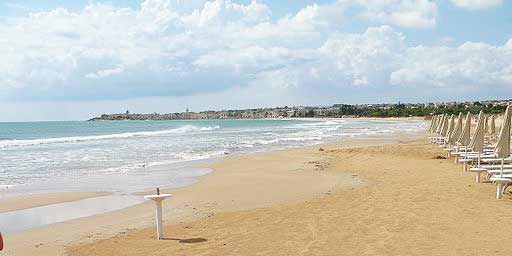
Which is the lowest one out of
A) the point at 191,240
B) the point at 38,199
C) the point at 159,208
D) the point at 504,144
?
Answer: the point at 38,199

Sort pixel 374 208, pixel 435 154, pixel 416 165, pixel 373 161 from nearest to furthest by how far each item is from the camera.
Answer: pixel 374 208
pixel 416 165
pixel 373 161
pixel 435 154

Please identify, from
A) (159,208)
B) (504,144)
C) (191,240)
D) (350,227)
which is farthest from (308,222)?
(504,144)

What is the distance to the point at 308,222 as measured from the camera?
9359 mm

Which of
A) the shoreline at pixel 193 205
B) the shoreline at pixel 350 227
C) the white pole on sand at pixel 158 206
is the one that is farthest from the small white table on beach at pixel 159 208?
the shoreline at pixel 193 205

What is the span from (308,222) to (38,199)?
25.8ft

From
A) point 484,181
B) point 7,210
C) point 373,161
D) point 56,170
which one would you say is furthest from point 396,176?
point 56,170

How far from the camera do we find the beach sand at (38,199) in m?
12.5

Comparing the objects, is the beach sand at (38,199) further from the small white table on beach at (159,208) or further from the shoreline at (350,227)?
the small white table on beach at (159,208)

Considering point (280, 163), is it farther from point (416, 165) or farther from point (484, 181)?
point (484, 181)

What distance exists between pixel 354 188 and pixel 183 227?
18.2 ft

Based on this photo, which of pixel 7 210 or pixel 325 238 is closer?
pixel 325 238

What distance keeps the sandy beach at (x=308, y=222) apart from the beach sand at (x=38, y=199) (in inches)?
98.7

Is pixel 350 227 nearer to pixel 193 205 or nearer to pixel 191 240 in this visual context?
pixel 191 240

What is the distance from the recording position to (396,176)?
1537cm
